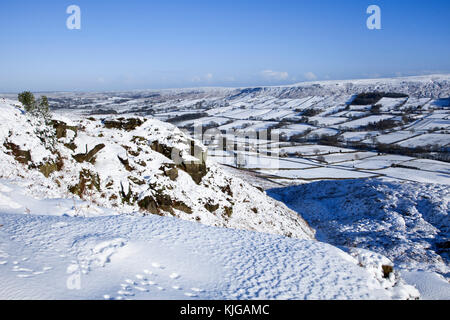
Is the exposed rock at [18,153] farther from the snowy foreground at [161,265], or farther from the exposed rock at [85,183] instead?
the snowy foreground at [161,265]

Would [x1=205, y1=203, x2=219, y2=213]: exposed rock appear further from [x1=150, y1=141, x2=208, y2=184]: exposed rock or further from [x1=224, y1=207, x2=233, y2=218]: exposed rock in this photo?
[x1=150, y1=141, x2=208, y2=184]: exposed rock

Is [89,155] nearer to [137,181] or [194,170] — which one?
[137,181]

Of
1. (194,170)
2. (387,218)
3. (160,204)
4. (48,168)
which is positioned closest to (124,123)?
(194,170)

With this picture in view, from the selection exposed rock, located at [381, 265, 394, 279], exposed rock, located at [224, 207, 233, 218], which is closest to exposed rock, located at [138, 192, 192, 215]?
exposed rock, located at [224, 207, 233, 218]

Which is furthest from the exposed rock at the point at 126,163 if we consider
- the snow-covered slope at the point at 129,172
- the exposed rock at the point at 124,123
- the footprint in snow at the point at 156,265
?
the footprint in snow at the point at 156,265
